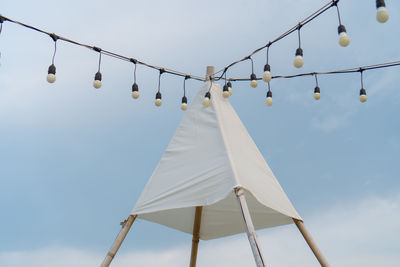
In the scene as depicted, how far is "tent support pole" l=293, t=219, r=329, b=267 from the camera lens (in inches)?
183

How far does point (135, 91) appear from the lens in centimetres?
489

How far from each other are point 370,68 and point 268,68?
1.49 m

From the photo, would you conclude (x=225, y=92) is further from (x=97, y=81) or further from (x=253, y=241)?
(x=253, y=241)

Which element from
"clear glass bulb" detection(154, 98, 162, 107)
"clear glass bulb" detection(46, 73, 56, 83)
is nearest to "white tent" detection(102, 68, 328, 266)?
"clear glass bulb" detection(154, 98, 162, 107)

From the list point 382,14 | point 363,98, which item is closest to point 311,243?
point 363,98

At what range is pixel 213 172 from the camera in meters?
4.38

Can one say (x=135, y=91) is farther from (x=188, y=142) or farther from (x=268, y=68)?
(x=268, y=68)

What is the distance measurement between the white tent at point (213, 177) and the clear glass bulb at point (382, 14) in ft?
5.98

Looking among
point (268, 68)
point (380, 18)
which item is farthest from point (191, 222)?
point (380, 18)

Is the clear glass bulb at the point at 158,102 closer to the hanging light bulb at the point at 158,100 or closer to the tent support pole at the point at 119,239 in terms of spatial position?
the hanging light bulb at the point at 158,100

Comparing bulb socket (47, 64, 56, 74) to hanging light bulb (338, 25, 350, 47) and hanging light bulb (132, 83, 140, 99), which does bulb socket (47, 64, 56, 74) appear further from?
hanging light bulb (338, 25, 350, 47)

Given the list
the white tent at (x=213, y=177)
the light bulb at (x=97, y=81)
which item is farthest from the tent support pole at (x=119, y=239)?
the light bulb at (x=97, y=81)

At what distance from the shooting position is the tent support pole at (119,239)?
4.32 meters

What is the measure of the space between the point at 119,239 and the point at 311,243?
2021 millimetres
